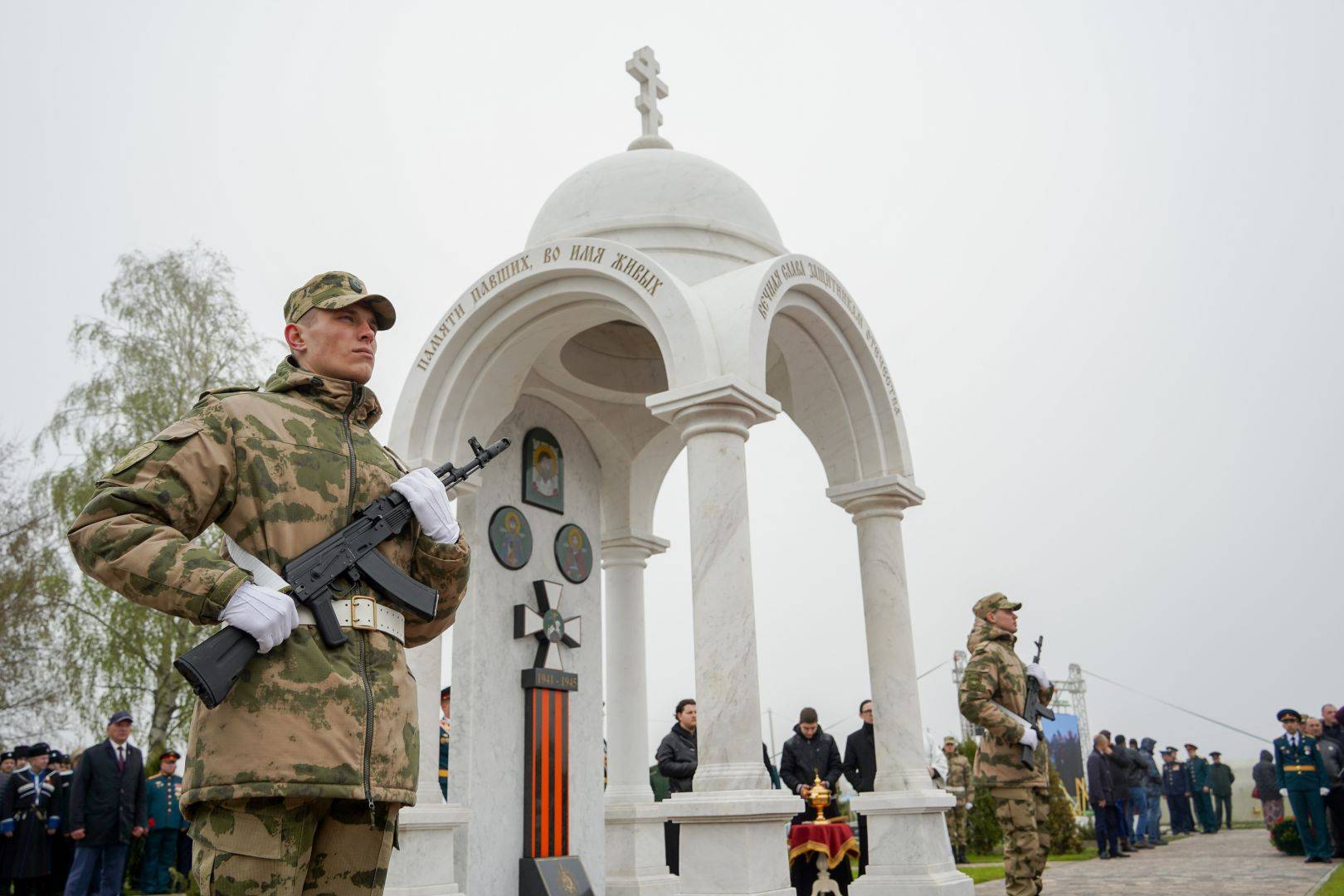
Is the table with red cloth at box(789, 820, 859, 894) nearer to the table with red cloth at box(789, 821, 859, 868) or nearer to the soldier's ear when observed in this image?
the table with red cloth at box(789, 821, 859, 868)

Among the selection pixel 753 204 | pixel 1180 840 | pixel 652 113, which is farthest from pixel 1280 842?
pixel 652 113

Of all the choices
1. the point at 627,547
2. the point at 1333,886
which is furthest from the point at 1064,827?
the point at 627,547

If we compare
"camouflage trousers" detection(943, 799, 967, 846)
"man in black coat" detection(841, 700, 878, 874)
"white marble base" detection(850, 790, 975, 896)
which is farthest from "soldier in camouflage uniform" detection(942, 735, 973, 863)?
"white marble base" detection(850, 790, 975, 896)

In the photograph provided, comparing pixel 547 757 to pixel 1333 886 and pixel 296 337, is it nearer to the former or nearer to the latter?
pixel 296 337

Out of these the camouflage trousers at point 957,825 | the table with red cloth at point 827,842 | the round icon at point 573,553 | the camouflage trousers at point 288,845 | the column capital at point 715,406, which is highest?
A: the column capital at point 715,406

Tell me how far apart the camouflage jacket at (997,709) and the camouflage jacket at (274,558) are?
4.94 meters

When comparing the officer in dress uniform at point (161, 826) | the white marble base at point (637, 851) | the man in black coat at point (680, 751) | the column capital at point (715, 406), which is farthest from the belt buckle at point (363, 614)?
the officer in dress uniform at point (161, 826)

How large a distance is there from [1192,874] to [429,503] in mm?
10322

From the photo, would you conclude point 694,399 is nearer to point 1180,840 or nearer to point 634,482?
point 634,482

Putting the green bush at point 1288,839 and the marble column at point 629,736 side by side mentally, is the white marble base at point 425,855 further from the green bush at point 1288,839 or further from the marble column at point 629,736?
the green bush at point 1288,839

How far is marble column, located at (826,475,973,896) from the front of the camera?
7445mm

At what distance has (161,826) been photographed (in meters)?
11.5

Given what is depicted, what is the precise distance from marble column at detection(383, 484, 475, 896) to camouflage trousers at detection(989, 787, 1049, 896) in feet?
11.8

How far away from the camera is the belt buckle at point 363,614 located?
2734 millimetres
